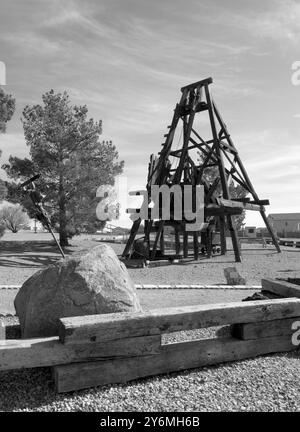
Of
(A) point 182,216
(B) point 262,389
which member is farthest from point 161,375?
(A) point 182,216

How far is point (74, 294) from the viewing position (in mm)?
4152

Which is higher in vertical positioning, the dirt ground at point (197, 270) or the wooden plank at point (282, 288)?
the wooden plank at point (282, 288)

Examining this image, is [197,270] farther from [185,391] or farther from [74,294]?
[185,391]

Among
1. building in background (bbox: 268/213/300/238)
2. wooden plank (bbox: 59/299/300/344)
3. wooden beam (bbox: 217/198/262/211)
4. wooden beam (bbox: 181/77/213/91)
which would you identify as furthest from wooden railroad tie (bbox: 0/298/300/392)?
building in background (bbox: 268/213/300/238)

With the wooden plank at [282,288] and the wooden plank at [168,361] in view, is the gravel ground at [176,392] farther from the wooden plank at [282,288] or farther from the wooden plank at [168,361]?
the wooden plank at [282,288]

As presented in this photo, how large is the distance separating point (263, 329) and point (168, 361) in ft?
3.81

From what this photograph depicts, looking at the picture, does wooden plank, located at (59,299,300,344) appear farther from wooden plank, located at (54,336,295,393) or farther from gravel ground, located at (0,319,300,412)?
gravel ground, located at (0,319,300,412)

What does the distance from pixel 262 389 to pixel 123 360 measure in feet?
4.19

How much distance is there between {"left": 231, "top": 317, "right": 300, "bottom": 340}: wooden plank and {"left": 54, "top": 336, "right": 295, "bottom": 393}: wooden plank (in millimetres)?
56

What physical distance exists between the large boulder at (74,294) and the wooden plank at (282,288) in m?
2.05

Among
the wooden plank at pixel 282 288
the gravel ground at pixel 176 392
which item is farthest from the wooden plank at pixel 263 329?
the wooden plank at pixel 282 288

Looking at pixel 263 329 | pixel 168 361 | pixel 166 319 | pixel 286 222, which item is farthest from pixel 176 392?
pixel 286 222

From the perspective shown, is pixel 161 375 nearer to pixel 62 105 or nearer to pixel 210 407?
pixel 210 407

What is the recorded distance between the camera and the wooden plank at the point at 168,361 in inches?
137
